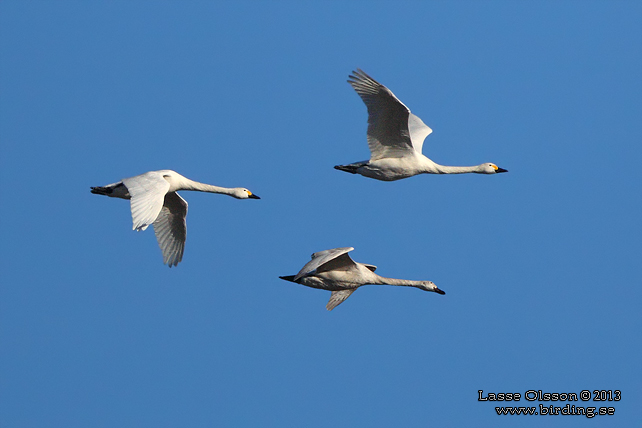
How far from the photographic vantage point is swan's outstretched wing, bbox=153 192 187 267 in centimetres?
2922

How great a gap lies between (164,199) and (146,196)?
165 inches

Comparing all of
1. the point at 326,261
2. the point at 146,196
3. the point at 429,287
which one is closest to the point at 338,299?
the point at 429,287

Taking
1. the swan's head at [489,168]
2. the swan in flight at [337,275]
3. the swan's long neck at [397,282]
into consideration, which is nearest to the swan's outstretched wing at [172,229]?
the swan in flight at [337,275]

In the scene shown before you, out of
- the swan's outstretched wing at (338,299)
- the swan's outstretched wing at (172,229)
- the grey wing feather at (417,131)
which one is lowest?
the swan's outstretched wing at (338,299)

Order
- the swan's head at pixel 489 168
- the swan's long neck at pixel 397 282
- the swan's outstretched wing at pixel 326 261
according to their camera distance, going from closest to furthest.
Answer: the swan's outstretched wing at pixel 326 261
the swan's long neck at pixel 397 282
the swan's head at pixel 489 168

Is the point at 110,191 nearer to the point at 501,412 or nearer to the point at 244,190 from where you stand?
the point at 244,190

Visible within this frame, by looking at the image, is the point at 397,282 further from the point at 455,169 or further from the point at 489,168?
the point at 489,168

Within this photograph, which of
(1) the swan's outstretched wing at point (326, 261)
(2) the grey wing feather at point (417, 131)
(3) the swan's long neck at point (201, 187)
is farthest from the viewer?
(2) the grey wing feather at point (417, 131)

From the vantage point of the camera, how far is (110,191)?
28.1 m

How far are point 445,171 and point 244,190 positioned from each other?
18.1 feet

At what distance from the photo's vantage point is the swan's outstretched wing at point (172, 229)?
1150 inches

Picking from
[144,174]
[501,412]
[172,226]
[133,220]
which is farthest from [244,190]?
[501,412]

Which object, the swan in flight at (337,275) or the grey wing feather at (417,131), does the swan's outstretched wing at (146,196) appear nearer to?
the swan in flight at (337,275)

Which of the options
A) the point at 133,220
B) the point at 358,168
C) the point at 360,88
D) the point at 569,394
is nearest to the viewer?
the point at 133,220
